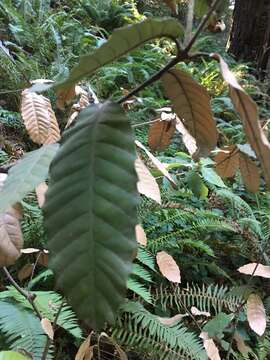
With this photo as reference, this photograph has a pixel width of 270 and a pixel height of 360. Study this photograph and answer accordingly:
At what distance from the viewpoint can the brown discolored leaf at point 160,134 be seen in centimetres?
84

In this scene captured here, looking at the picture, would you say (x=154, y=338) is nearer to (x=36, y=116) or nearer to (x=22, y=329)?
(x=22, y=329)

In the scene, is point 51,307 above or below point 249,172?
below

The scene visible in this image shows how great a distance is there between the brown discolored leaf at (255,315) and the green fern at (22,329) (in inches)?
24.6

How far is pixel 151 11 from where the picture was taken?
277 inches

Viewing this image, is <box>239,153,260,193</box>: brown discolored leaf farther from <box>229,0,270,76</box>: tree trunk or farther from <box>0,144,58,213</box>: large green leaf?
<box>229,0,270,76</box>: tree trunk

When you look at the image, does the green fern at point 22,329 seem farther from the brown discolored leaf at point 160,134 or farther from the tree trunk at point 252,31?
the tree trunk at point 252,31

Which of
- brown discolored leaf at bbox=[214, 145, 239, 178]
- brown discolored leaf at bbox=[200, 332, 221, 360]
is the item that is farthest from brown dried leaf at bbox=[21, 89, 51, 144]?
brown discolored leaf at bbox=[200, 332, 221, 360]

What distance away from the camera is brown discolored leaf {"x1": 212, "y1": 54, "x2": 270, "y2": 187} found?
0.35m

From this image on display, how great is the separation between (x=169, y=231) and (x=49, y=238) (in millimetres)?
1890

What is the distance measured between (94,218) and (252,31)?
17.3ft

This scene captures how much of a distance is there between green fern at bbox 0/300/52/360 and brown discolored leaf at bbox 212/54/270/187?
1.23 m

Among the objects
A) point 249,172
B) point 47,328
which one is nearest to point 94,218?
point 249,172

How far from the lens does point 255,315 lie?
1.40 metres

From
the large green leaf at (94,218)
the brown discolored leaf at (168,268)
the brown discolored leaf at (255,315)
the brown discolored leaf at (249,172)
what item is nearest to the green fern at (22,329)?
the brown discolored leaf at (168,268)
